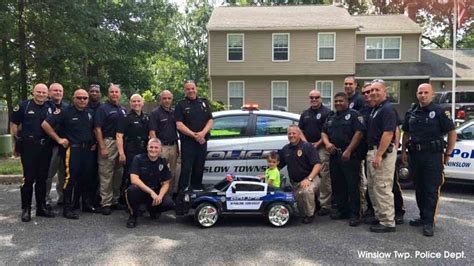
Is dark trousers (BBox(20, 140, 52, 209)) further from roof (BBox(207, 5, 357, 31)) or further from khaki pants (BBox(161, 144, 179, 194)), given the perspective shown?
roof (BBox(207, 5, 357, 31))

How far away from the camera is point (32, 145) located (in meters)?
5.82

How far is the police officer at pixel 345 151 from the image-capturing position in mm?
5640

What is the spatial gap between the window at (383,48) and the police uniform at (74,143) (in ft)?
66.6

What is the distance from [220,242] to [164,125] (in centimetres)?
203

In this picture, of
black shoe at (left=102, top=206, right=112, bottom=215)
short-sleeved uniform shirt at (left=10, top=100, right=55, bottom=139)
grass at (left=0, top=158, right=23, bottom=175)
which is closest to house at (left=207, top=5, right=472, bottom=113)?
grass at (left=0, top=158, right=23, bottom=175)

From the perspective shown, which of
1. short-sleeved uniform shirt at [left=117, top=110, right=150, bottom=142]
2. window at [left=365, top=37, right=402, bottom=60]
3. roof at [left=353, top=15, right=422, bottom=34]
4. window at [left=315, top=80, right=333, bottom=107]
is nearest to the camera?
short-sleeved uniform shirt at [left=117, top=110, right=150, bottom=142]

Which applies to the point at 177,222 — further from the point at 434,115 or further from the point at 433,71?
the point at 433,71

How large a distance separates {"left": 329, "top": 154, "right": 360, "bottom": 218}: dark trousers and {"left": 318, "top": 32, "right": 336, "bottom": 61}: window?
17146 mm

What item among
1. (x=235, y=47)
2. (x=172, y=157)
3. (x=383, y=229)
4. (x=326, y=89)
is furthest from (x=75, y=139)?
(x=326, y=89)

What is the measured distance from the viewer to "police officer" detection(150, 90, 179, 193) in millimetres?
6254

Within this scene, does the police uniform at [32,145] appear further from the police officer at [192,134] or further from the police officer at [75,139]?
the police officer at [192,134]

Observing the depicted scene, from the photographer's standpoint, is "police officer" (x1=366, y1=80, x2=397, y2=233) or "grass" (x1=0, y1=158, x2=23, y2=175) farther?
"grass" (x1=0, y1=158, x2=23, y2=175)

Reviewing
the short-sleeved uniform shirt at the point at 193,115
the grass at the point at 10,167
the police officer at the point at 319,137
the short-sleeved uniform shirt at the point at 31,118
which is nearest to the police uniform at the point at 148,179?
the short-sleeved uniform shirt at the point at 193,115

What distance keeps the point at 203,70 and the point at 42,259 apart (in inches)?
1560
